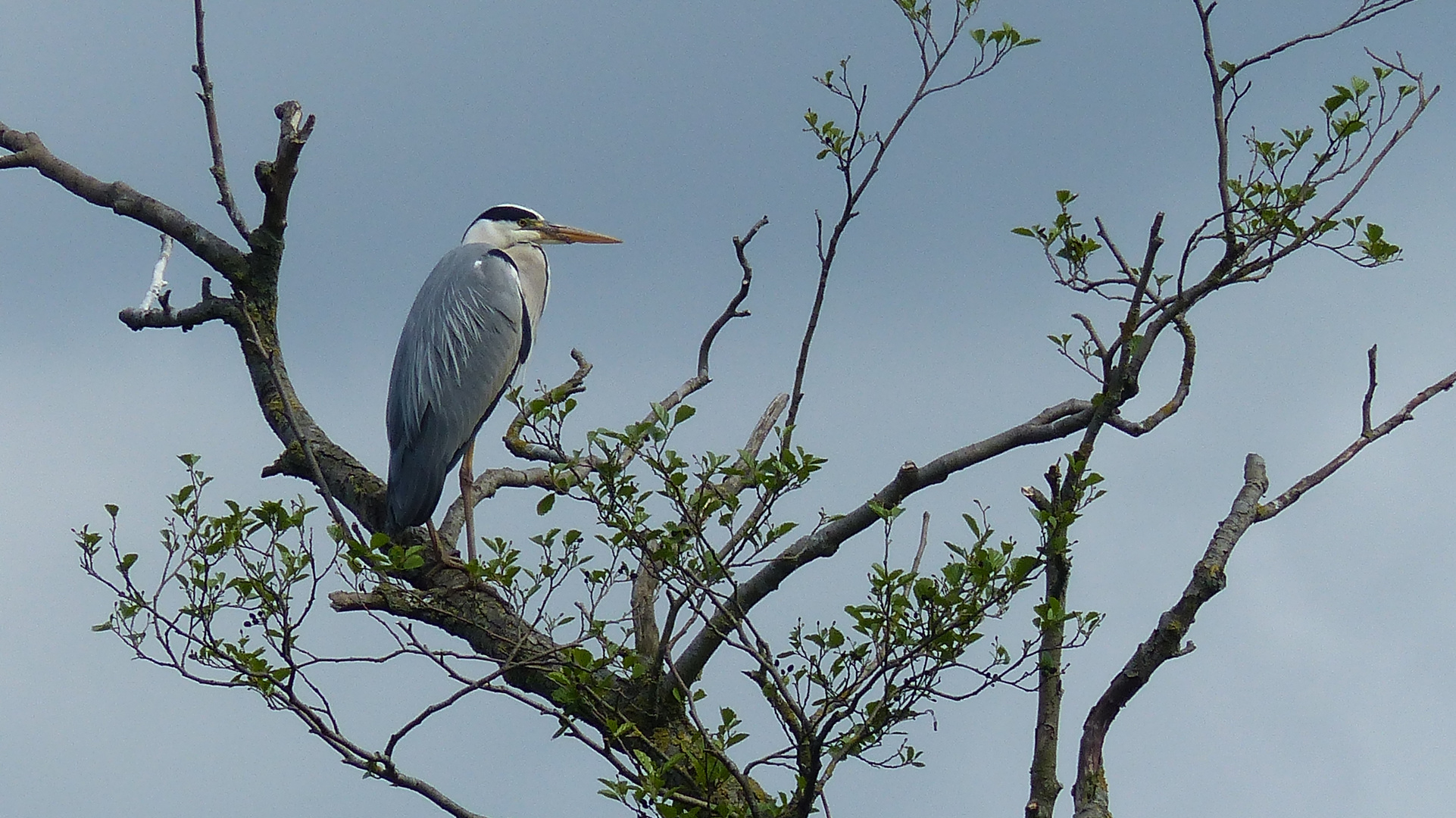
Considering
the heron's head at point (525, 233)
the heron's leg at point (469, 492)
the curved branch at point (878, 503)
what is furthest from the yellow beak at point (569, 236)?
the curved branch at point (878, 503)

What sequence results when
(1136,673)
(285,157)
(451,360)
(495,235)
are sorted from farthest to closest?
(495,235) < (451,360) < (285,157) < (1136,673)

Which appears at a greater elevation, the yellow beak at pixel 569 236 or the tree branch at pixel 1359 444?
the yellow beak at pixel 569 236

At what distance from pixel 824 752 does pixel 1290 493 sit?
1644 mm

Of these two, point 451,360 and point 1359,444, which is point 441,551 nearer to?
point 451,360

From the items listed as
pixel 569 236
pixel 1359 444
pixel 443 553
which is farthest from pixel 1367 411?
pixel 569 236

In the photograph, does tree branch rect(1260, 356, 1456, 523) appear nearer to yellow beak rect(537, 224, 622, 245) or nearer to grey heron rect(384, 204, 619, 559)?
grey heron rect(384, 204, 619, 559)

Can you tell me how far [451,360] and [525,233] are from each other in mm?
1562

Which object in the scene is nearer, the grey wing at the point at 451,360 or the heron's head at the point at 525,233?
the grey wing at the point at 451,360

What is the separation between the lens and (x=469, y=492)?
560 centimetres

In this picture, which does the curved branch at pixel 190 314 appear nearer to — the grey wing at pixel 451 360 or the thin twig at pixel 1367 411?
the grey wing at pixel 451 360

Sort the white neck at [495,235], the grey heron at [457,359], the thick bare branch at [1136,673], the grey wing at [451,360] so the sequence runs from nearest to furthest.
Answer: the thick bare branch at [1136,673] < the grey heron at [457,359] < the grey wing at [451,360] < the white neck at [495,235]

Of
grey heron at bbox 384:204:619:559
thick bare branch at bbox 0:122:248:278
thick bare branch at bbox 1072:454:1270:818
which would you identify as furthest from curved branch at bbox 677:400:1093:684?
thick bare branch at bbox 0:122:248:278

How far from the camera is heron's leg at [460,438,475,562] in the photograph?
18.5 feet

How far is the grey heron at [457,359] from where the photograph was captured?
230 inches
